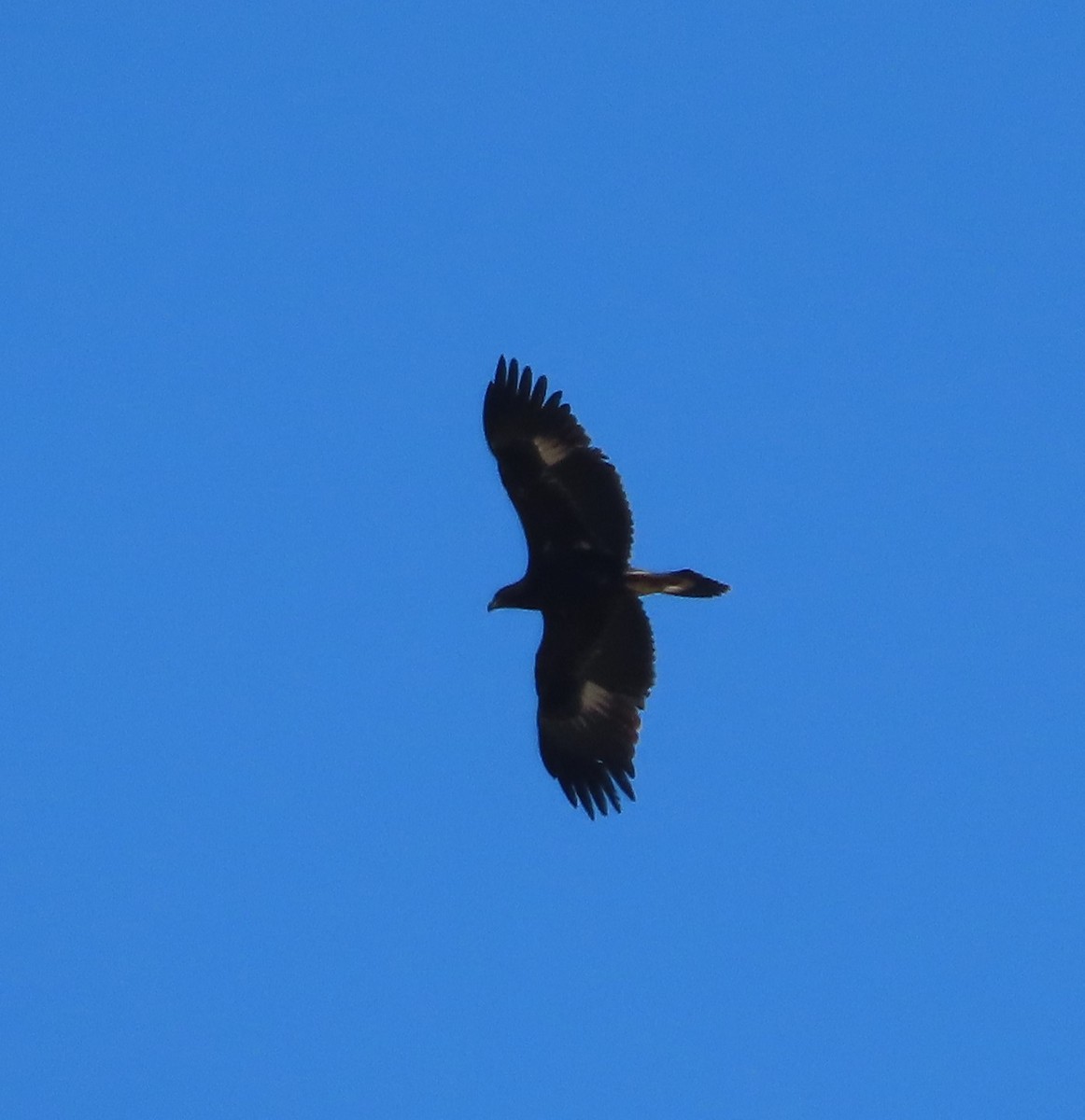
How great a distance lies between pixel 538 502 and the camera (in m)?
14.9

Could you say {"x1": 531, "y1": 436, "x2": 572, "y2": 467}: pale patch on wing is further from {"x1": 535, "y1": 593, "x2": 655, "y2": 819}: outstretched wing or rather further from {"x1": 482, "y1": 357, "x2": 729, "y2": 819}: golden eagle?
{"x1": 535, "y1": 593, "x2": 655, "y2": 819}: outstretched wing

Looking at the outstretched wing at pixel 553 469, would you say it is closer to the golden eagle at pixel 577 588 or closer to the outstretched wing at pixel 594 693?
the golden eagle at pixel 577 588

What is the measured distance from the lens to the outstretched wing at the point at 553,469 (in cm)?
1461

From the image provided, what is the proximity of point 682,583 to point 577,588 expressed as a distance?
0.83 meters

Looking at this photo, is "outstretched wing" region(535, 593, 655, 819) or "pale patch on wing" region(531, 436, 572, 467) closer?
"pale patch on wing" region(531, 436, 572, 467)

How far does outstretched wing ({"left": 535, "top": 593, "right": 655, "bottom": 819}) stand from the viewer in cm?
1520

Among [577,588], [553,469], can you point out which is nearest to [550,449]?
[553,469]

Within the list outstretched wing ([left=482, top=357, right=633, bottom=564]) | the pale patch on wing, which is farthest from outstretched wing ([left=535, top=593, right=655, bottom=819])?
the pale patch on wing

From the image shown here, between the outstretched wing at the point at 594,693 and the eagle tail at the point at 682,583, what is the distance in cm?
A: 25

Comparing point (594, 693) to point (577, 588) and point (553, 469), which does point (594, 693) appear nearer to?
point (577, 588)

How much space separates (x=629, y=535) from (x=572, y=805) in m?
2.08

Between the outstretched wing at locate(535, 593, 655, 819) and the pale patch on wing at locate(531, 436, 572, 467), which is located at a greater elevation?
the pale patch on wing at locate(531, 436, 572, 467)

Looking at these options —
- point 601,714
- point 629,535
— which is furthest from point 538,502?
point 601,714

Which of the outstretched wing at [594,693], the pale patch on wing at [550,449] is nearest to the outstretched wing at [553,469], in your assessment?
the pale patch on wing at [550,449]
